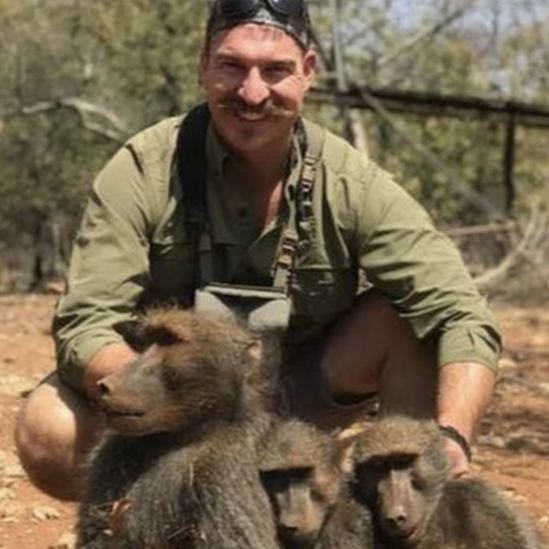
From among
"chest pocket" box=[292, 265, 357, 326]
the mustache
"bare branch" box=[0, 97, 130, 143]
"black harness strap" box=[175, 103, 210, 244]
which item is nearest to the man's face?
the mustache

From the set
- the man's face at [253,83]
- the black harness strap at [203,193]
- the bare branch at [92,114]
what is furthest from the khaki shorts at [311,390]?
the bare branch at [92,114]

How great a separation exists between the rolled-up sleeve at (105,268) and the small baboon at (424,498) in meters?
0.73

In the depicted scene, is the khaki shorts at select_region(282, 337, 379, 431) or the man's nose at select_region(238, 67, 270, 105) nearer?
the man's nose at select_region(238, 67, 270, 105)

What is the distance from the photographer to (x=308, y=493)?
3.32 metres

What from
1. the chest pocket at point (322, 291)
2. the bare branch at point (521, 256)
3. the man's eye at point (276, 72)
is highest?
the man's eye at point (276, 72)

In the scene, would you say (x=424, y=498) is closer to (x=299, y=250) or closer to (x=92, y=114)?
(x=299, y=250)

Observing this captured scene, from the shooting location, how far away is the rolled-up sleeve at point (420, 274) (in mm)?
3992

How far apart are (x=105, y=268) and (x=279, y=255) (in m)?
0.50

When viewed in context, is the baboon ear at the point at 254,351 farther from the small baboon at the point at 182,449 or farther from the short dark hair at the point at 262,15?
the short dark hair at the point at 262,15

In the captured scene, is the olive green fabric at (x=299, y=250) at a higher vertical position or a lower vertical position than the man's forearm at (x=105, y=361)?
higher

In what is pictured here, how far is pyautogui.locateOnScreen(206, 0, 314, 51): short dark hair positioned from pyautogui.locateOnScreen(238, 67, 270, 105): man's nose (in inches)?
5.5

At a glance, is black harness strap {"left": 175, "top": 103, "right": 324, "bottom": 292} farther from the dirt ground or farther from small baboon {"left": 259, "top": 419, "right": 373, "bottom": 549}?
the dirt ground

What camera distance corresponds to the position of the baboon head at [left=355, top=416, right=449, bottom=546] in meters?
3.36

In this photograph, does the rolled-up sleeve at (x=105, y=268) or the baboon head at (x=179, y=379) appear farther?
the rolled-up sleeve at (x=105, y=268)
